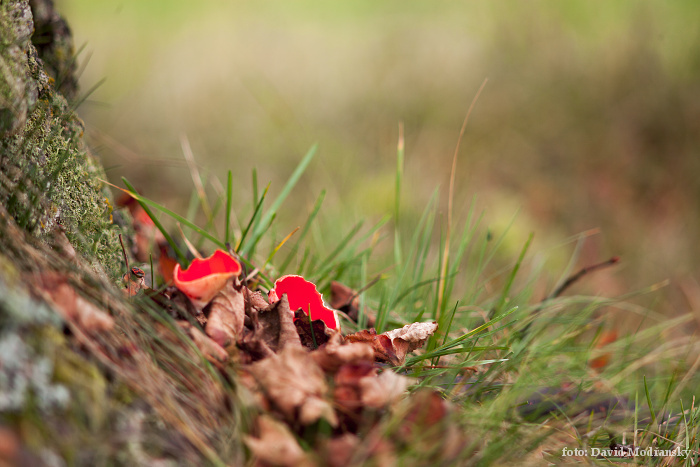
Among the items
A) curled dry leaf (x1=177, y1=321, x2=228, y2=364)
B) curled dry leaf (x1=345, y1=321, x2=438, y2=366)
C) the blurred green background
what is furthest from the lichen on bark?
the blurred green background

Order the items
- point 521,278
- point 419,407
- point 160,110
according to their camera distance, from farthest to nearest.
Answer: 1. point 160,110
2. point 521,278
3. point 419,407

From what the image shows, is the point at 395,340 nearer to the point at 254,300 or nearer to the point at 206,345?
the point at 254,300

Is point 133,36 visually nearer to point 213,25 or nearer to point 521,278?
point 213,25

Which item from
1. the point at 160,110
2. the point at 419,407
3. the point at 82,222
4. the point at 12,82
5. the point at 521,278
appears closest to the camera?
the point at 419,407

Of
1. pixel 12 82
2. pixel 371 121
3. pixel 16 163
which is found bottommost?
pixel 371 121

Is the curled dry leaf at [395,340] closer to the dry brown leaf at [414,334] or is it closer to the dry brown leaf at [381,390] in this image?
the dry brown leaf at [414,334]

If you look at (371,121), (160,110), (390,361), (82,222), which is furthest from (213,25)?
(390,361)

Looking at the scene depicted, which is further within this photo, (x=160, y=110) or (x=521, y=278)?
(x=160, y=110)

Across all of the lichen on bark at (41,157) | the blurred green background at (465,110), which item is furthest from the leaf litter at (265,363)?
the blurred green background at (465,110)
